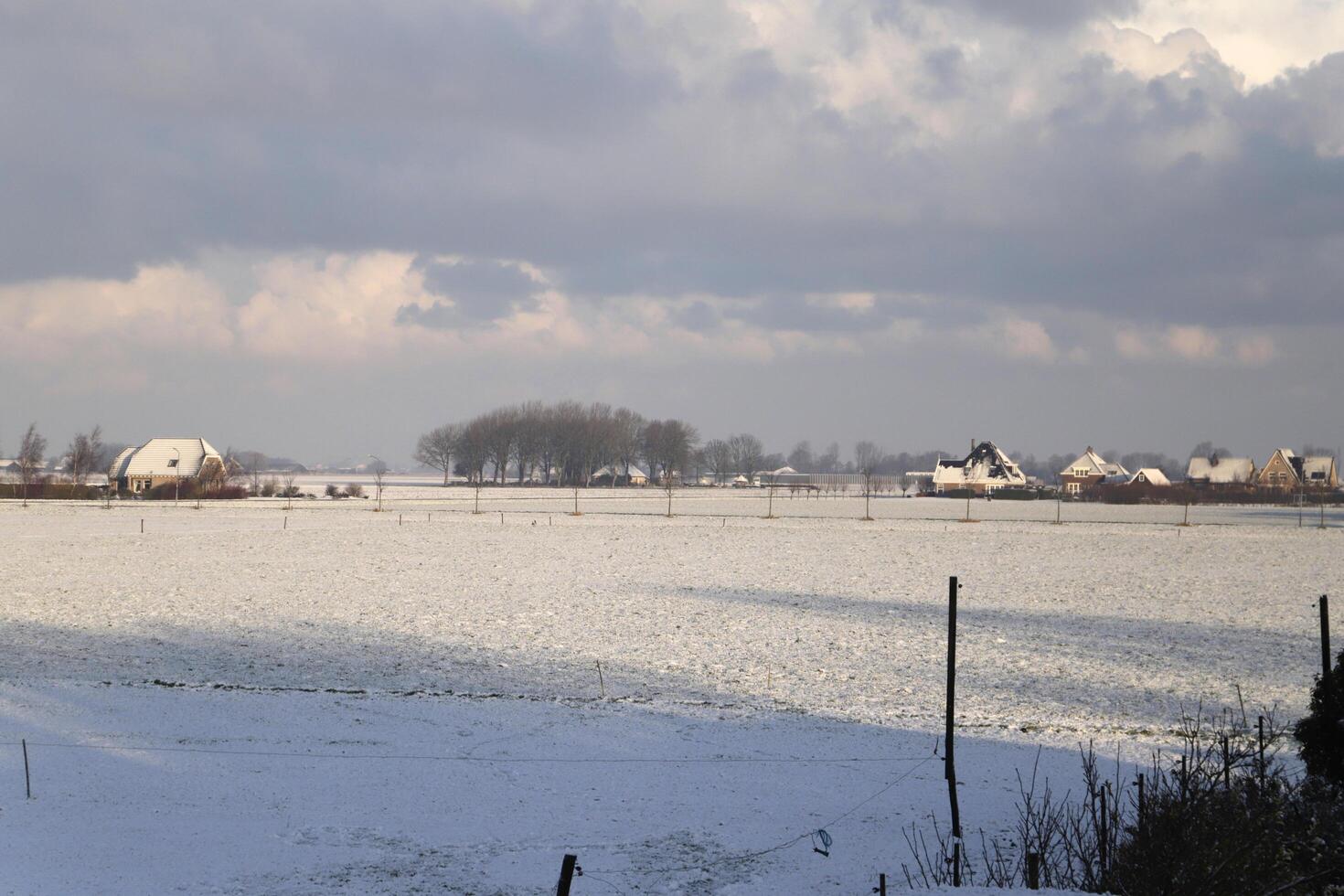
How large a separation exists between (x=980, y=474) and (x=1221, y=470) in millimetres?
36405

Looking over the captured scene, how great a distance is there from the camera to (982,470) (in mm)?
130500

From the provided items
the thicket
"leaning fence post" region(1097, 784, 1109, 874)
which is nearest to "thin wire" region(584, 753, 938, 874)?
the thicket

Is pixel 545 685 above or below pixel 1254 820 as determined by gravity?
below

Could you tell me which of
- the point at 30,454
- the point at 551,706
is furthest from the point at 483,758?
the point at 30,454

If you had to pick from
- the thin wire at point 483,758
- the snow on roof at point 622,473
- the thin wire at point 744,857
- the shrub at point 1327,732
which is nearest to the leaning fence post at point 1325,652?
Result: the shrub at point 1327,732

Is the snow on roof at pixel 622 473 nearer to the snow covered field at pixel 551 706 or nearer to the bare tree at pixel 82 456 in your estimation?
the bare tree at pixel 82 456

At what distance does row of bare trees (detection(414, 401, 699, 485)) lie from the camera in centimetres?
15312

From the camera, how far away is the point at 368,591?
74.4 feet

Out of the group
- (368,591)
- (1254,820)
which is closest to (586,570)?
(368,591)

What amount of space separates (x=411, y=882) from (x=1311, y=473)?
151 metres

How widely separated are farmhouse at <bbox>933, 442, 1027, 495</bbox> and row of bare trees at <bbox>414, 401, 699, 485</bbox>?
43.6m

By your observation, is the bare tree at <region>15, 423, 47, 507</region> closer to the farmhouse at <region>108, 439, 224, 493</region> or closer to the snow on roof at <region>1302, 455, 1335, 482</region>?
the farmhouse at <region>108, 439, 224, 493</region>

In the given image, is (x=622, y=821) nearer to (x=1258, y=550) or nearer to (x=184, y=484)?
(x=1258, y=550)

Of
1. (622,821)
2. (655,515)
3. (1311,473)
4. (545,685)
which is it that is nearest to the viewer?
(622,821)
